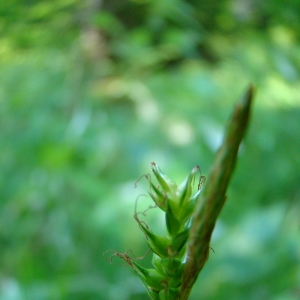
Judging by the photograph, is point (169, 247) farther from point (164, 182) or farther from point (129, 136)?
point (129, 136)

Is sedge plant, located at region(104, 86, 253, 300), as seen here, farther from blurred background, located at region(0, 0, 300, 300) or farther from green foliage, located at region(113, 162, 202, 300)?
blurred background, located at region(0, 0, 300, 300)

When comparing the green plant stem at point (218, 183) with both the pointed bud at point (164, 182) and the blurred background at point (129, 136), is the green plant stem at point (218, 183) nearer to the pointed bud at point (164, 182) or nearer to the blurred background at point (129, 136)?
the pointed bud at point (164, 182)

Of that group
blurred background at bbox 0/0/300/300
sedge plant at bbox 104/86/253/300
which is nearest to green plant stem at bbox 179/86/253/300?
sedge plant at bbox 104/86/253/300


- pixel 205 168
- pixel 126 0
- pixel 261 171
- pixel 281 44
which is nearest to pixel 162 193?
pixel 205 168

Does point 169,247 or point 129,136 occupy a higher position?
point 129,136

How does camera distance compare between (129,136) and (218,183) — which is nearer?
(218,183)

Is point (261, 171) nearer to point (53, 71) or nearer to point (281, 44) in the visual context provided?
point (281, 44)

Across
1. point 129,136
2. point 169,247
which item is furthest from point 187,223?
point 129,136
